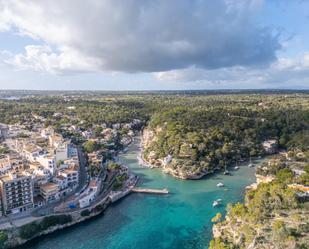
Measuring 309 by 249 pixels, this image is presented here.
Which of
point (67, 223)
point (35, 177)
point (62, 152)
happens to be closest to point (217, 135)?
point (62, 152)

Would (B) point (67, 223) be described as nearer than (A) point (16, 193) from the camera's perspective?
Yes

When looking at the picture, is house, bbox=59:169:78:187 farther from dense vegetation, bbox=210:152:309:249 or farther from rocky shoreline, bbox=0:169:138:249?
dense vegetation, bbox=210:152:309:249

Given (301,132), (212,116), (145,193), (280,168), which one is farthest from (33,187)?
(301,132)

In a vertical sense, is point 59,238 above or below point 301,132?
below

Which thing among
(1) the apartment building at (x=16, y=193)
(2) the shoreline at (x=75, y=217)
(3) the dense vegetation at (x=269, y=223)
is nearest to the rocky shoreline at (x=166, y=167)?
(2) the shoreline at (x=75, y=217)

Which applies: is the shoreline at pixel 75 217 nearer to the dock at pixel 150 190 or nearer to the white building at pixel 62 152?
the dock at pixel 150 190

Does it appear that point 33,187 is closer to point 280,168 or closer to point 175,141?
point 175,141

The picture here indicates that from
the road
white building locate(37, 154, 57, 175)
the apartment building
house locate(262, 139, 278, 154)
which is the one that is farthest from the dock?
house locate(262, 139, 278, 154)

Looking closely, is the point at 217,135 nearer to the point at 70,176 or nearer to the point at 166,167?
the point at 166,167
